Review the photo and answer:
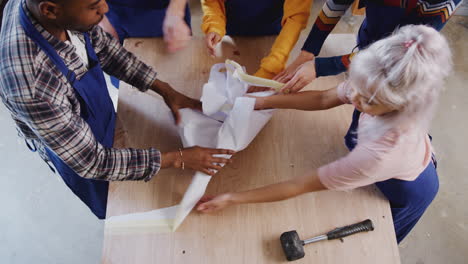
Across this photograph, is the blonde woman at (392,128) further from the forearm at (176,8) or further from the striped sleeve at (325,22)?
the forearm at (176,8)

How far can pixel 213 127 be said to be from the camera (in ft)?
3.43

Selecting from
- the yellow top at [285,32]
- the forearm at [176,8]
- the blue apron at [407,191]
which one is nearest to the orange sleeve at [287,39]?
the yellow top at [285,32]

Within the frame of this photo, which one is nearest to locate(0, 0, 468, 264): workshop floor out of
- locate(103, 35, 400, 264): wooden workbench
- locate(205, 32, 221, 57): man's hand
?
locate(103, 35, 400, 264): wooden workbench

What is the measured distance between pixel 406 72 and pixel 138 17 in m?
1.05

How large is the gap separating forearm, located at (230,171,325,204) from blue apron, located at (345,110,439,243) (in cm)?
20

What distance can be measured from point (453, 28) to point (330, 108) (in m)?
2.06

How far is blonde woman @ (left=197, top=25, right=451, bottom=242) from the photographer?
2.18ft

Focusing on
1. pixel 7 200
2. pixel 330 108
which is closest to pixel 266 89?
pixel 330 108

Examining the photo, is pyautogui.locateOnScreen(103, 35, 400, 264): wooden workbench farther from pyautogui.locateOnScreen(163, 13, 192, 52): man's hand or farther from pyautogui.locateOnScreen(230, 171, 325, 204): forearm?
pyautogui.locateOnScreen(163, 13, 192, 52): man's hand

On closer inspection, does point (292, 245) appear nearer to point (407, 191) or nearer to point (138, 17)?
point (407, 191)

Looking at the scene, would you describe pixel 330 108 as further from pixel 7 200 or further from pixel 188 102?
pixel 7 200

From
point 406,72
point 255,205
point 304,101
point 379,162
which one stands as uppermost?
point 406,72

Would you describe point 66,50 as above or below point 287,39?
above

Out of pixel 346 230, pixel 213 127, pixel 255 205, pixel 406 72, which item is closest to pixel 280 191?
pixel 255 205
